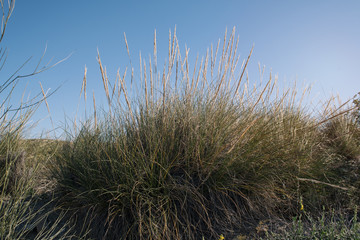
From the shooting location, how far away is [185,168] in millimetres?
2506

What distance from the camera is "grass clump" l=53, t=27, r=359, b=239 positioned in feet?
7.55

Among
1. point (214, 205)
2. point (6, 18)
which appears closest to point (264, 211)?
point (214, 205)

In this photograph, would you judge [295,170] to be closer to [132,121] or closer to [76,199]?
[132,121]

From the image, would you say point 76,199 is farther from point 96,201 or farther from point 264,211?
point 264,211

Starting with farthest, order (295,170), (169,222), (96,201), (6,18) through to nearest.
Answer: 1. (295,170)
2. (96,201)
3. (169,222)
4. (6,18)

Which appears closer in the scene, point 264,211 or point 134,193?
point 134,193

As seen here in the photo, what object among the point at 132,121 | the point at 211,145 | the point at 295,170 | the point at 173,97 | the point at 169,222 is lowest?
the point at 169,222

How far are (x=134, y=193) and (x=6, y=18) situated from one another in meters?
1.50

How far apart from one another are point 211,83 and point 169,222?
1437mm

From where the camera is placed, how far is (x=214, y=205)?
92.7 inches

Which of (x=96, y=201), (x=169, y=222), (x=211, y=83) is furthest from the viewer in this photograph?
(x=211, y=83)

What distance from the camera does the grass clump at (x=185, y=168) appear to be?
2.30 metres

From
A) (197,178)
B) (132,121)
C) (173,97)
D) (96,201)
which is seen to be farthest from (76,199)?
(173,97)

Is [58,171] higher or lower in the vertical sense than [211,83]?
lower
